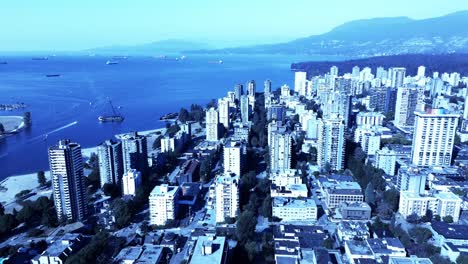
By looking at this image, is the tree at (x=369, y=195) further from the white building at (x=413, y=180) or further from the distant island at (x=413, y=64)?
the distant island at (x=413, y=64)

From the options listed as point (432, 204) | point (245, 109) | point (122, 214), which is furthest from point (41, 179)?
point (432, 204)

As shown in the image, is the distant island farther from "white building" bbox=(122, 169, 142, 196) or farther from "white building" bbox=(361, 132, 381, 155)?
"white building" bbox=(122, 169, 142, 196)

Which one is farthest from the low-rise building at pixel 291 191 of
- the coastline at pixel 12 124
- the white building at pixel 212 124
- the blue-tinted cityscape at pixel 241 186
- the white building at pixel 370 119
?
the coastline at pixel 12 124

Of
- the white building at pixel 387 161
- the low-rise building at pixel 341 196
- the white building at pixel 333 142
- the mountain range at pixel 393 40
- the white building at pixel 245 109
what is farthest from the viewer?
the mountain range at pixel 393 40

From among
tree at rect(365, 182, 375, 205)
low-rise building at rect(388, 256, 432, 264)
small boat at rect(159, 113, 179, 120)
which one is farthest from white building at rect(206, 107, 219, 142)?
low-rise building at rect(388, 256, 432, 264)

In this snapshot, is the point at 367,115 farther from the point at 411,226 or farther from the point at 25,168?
the point at 25,168

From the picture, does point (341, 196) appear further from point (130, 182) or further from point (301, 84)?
point (301, 84)
